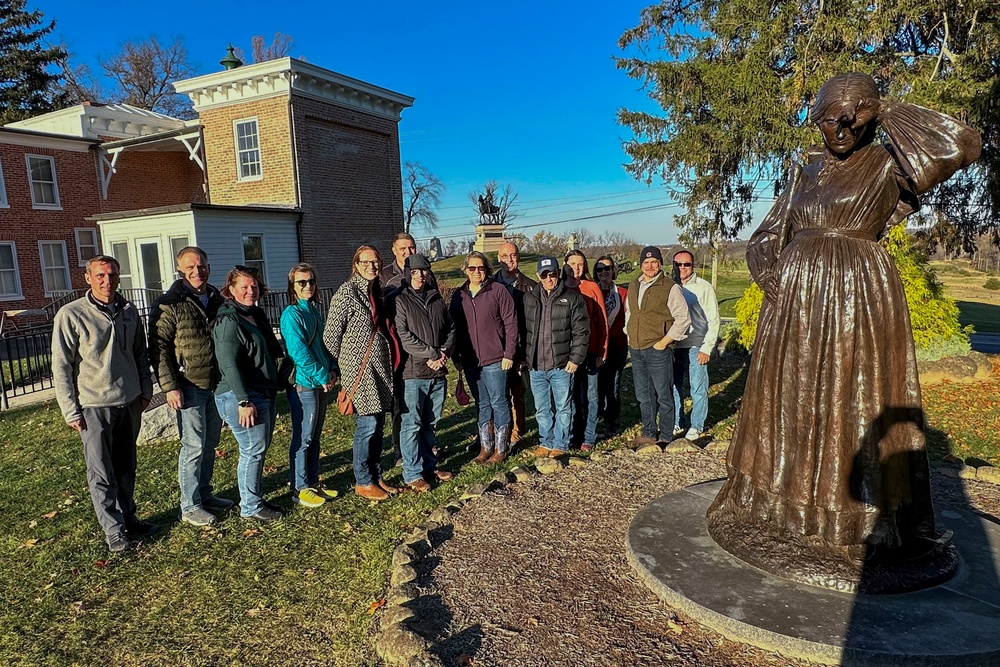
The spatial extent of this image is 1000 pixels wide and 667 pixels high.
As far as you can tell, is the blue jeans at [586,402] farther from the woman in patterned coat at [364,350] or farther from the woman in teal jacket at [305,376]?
the woman in teal jacket at [305,376]

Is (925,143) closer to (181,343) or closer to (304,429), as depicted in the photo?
(304,429)

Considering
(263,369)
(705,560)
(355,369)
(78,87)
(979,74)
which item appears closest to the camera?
(705,560)

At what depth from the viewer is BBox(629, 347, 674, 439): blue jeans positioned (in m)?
6.25

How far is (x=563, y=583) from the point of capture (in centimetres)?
367

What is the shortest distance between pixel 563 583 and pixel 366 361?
250 cm

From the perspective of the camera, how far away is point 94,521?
16.7 feet

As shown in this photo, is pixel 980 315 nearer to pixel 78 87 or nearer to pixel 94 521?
pixel 94 521

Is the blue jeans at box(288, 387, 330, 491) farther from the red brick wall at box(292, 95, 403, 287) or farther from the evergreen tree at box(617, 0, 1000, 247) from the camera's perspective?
the red brick wall at box(292, 95, 403, 287)

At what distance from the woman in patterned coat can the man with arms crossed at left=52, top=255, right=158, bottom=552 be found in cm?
153

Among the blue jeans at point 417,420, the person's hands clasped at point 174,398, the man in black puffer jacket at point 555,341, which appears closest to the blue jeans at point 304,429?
the blue jeans at point 417,420

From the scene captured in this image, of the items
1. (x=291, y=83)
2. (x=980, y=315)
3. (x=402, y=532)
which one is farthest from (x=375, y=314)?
(x=980, y=315)

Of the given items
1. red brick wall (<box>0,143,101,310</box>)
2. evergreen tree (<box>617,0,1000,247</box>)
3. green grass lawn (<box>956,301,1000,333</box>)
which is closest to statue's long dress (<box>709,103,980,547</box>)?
evergreen tree (<box>617,0,1000,247</box>)

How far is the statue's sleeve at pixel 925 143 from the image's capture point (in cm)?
277

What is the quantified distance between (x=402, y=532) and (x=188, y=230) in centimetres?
1470
